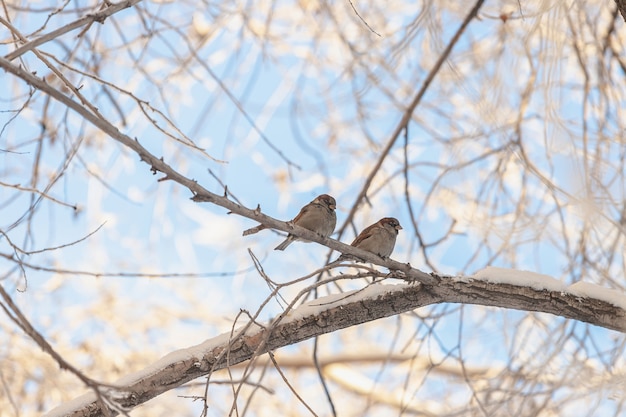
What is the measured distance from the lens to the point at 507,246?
3.61 meters

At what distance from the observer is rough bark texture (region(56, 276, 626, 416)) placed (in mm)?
2387

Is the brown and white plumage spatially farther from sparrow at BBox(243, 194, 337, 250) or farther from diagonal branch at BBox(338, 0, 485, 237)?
diagonal branch at BBox(338, 0, 485, 237)

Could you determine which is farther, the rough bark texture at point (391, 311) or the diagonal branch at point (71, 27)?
the rough bark texture at point (391, 311)

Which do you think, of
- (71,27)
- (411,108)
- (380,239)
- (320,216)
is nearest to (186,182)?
(71,27)

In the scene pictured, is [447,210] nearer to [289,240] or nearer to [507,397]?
[507,397]

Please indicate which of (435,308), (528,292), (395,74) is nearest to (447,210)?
(395,74)

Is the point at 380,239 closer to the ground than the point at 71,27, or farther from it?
farther from it

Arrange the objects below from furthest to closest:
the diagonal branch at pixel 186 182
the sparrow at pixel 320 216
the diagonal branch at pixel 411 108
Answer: the diagonal branch at pixel 411 108
the sparrow at pixel 320 216
the diagonal branch at pixel 186 182

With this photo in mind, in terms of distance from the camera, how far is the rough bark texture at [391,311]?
2387 mm

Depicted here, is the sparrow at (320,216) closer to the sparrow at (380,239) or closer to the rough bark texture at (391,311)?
the sparrow at (380,239)

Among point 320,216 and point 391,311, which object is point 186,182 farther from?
point 320,216

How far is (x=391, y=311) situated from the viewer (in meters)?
2.44

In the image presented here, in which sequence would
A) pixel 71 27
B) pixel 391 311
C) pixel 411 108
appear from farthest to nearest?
1. pixel 411 108
2. pixel 391 311
3. pixel 71 27

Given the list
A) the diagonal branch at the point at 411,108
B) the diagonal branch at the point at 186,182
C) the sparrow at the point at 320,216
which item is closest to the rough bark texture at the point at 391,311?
the diagonal branch at the point at 186,182
